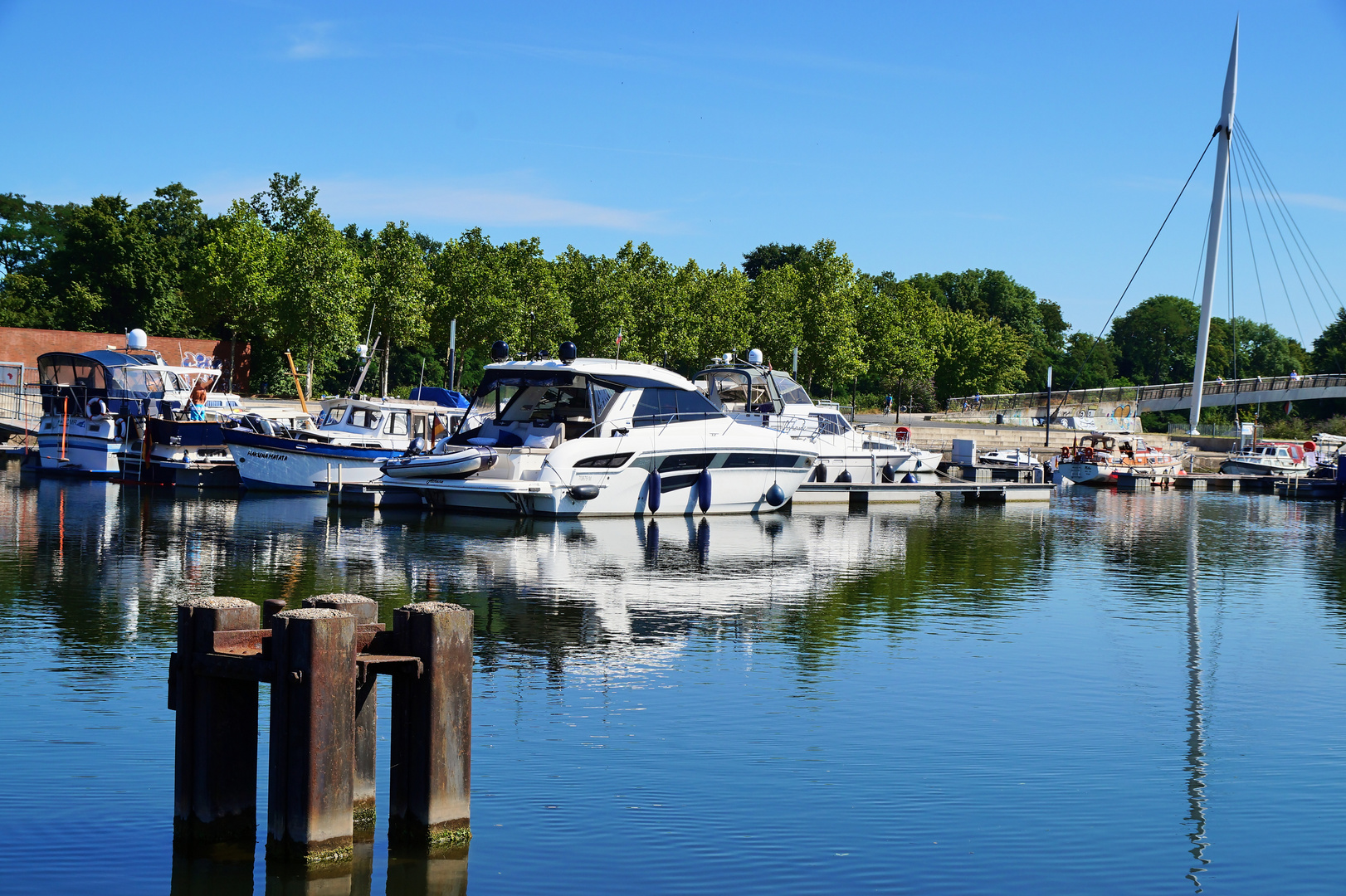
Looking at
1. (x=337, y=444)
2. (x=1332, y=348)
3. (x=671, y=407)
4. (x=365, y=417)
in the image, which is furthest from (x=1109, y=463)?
(x=1332, y=348)

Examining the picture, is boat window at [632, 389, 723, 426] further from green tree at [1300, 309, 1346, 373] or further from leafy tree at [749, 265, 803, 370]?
green tree at [1300, 309, 1346, 373]

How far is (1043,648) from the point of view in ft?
50.6

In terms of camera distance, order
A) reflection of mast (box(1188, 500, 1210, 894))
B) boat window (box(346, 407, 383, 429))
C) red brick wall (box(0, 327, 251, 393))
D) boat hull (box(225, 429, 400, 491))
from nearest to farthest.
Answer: reflection of mast (box(1188, 500, 1210, 894))
boat hull (box(225, 429, 400, 491))
boat window (box(346, 407, 383, 429))
red brick wall (box(0, 327, 251, 393))

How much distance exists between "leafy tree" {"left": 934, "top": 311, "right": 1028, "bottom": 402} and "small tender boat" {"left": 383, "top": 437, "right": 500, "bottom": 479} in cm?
7130

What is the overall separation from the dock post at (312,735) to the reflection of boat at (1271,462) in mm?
59664

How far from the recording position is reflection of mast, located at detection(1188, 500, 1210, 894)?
8.48 m

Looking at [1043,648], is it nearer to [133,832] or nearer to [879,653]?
[879,653]

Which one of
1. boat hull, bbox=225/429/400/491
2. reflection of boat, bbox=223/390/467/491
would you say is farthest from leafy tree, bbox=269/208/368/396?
boat hull, bbox=225/429/400/491

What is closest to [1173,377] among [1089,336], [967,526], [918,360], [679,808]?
[1089,336]

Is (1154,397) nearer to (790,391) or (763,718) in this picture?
(790,391)

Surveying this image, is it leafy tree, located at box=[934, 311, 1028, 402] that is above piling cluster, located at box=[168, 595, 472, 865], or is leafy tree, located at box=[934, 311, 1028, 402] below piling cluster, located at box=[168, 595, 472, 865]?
above

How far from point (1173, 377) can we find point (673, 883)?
133m

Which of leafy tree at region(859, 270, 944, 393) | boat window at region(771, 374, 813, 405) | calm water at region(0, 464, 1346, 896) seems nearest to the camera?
calm water at region(0, 464, 1346, 896)

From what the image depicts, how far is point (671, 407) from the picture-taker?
29250 millimetres
